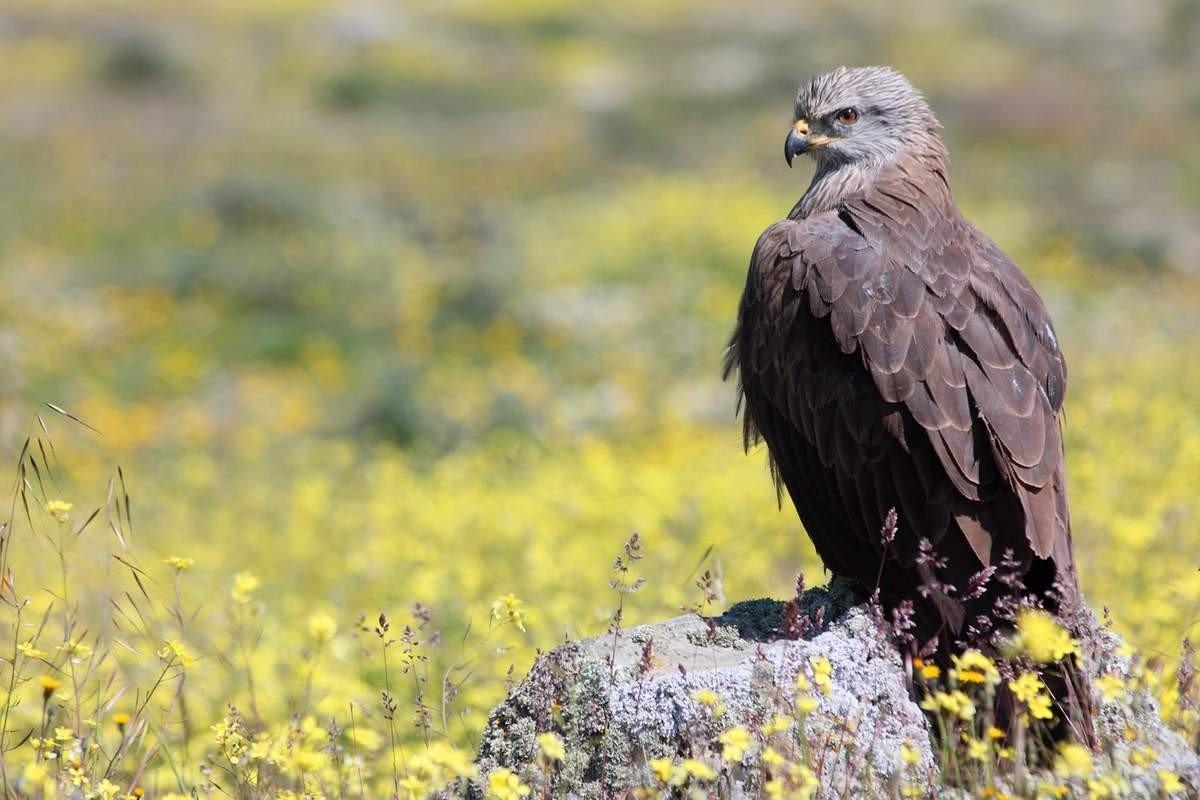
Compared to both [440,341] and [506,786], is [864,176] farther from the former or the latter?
[440,341]

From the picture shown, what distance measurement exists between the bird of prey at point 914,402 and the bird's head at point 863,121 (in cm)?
35

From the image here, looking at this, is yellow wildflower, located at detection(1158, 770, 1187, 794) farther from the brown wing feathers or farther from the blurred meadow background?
the blurred meadow background

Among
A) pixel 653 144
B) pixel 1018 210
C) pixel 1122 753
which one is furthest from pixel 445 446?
pixel 653 144

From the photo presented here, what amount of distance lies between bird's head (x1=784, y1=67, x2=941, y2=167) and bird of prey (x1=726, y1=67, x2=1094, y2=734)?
1.15 ft

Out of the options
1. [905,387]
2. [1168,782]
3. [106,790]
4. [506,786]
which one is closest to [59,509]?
[106,790]

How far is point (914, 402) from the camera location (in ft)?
10.3

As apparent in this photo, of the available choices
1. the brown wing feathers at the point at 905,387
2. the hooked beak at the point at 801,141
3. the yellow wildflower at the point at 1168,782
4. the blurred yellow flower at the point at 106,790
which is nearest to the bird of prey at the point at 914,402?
the brown wing feathers at the point at 905,387

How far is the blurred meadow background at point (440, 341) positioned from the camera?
463cm

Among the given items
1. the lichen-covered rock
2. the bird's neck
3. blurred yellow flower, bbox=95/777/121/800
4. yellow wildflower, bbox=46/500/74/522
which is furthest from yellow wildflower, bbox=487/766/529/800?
the bird's neck

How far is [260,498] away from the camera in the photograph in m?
7.62

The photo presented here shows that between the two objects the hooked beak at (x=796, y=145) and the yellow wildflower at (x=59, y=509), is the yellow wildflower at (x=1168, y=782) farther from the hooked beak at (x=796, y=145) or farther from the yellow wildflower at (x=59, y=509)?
the hooked beak at (x=796, y=145)

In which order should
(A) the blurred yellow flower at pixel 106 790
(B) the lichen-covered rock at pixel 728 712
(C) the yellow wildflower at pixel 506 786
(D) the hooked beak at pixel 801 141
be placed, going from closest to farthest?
1. (C) the yellow wildflower at pixel 506 786
2. (A) the blurred yellow flower at pixel 106 790
3. (B) the lichen-covered rock at pixel 728 712
4. (D) the hooked beak at pixel 801 141

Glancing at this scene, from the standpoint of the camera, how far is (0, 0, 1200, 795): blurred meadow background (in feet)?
15.2

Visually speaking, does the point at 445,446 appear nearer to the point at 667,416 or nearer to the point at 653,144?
the point at 667,416
